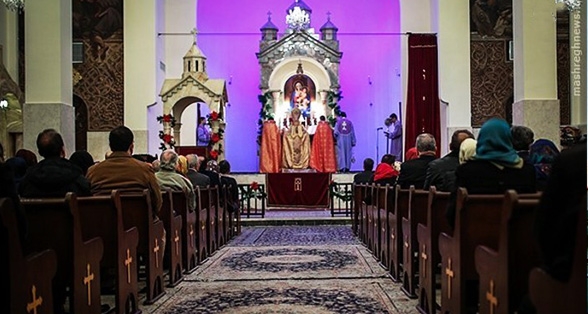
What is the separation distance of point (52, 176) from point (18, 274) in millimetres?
2148

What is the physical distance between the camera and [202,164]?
11.6 meters

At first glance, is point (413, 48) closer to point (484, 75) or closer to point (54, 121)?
point (484, 75)

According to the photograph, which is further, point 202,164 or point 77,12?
point 77,12

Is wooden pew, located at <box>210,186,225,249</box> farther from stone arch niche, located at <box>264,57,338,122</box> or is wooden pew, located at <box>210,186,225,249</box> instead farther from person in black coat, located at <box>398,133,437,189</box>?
stone arch niche, located at <box>264,57,338,122</box>

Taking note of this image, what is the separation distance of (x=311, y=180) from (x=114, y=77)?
501 cm

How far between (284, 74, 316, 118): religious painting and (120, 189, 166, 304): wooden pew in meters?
15.3

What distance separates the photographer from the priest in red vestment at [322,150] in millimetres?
19859

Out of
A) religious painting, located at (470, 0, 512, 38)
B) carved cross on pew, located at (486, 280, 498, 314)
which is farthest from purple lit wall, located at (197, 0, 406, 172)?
carved cross on pew, located at (486, 280, 498, 314)

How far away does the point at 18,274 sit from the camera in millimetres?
2963

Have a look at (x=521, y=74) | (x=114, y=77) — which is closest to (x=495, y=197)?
(x=521, y=74)

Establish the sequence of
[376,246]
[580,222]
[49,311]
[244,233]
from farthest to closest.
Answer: [244,233], [376,246], [49,311], [580,222]

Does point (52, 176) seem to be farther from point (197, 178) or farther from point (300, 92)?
point (300, 92)

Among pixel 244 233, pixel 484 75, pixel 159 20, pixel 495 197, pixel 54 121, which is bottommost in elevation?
pixel 244 233

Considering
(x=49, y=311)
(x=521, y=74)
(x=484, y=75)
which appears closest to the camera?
(x=49, y=311)
